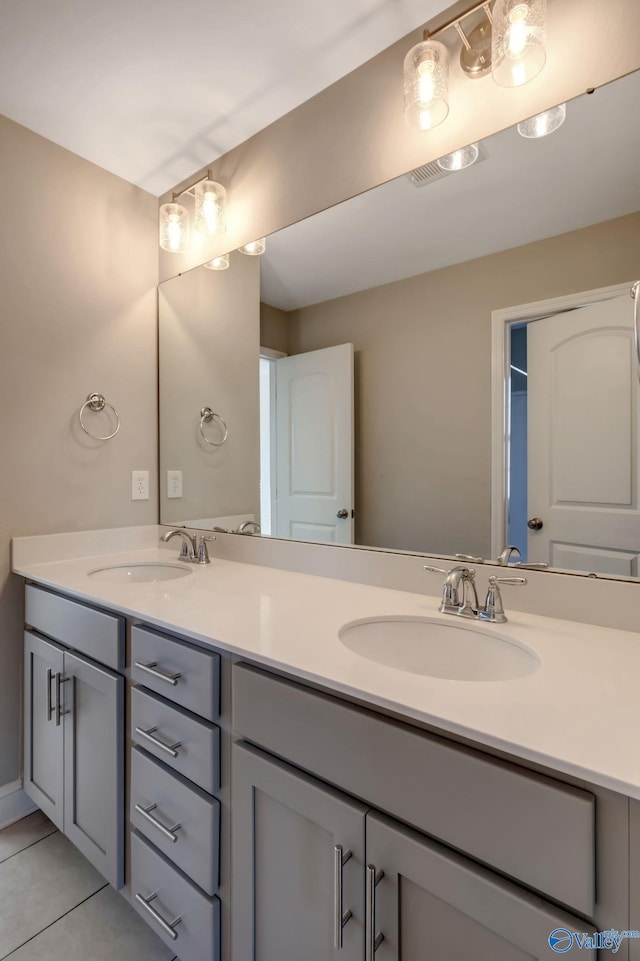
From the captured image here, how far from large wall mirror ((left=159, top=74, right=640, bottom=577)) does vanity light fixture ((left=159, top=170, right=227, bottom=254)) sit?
15 cm

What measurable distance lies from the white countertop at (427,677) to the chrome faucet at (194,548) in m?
0.24

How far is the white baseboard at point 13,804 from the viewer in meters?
1.60

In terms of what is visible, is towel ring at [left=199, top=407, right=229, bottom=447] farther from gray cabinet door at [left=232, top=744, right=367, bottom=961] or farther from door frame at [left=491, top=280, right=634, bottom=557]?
gray cabinet door at [left=232, top=744, right=367, bottom=961]

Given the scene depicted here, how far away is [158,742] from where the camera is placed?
1.07 meters

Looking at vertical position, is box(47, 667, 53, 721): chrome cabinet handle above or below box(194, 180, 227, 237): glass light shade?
below

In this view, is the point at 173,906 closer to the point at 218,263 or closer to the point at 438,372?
the point at 438,372

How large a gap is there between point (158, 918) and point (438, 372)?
4.83ft

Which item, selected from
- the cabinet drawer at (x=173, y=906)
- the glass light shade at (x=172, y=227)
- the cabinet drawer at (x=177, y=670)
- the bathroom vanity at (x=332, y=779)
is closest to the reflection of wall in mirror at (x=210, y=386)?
the glass light shade at (x=172, y=227)

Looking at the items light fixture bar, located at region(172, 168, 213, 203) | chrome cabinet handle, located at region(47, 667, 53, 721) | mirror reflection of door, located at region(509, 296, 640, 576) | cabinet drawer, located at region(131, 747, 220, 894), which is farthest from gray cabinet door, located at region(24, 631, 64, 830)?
light fixture bar, located at region(172, 168, 213, 203)

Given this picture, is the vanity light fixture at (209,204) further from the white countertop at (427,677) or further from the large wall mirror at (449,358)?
the white countertop at (427,677)

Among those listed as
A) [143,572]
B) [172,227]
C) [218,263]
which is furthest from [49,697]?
[172,227]

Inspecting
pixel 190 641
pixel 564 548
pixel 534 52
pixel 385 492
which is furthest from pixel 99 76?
pixel 564 548

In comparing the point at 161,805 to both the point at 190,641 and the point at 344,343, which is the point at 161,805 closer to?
the point at 190,641

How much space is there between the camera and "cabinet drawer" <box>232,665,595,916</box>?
21.8 inches
